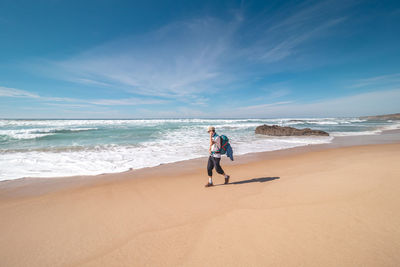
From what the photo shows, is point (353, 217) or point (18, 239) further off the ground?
point (353, 217)

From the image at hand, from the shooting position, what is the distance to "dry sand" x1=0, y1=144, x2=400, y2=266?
1.87 meters

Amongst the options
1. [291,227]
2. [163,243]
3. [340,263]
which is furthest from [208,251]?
[340,263]

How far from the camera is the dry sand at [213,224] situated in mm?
1874

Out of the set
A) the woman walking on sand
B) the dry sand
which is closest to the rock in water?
the dry sand

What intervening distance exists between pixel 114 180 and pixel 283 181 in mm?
4745

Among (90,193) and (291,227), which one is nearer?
(291,227)

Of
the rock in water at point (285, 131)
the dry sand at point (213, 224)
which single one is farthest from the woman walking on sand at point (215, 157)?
the rock in water at point (285, 131)

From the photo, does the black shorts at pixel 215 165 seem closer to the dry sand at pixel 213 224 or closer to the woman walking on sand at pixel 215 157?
the woman walking on sand at pixel 215 157

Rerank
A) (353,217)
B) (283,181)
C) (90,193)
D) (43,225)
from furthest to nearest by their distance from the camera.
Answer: (283,181)
(90,193)
(43,225)
(353,217)

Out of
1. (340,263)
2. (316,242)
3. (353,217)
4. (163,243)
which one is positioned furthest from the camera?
(353,217)

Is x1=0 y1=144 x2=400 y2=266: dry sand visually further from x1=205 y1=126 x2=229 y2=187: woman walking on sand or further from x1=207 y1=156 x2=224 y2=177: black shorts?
x1=207 y1=156 x2=224 y2=177: black shorts

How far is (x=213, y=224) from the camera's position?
244 cm

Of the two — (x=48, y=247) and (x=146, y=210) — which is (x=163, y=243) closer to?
(x=146, y=210)

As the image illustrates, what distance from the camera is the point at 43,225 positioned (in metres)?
2.67
